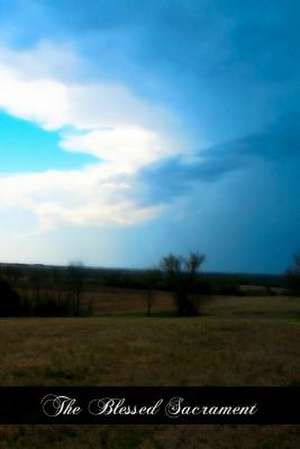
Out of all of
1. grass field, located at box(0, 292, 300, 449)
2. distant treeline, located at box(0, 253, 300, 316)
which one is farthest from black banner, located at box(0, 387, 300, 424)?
distant treeline, located at box(0, 253, 300, 316)

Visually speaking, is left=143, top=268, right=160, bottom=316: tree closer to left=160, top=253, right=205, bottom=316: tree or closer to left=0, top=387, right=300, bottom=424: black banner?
left=160, top=253, right=205, bottom=316: tree

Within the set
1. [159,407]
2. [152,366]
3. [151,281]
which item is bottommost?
[152,366]

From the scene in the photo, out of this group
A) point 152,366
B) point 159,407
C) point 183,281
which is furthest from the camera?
point 183,281

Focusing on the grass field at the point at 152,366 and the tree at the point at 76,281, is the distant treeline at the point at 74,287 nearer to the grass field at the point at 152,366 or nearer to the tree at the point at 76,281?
the tree at the point at 76,281

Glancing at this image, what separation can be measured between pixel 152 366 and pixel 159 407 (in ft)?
23.4

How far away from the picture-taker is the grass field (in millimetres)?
8844

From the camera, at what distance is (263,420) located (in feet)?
28.8

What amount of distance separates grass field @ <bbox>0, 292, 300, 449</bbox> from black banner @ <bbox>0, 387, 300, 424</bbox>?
0.33 m

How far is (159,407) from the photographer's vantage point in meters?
8.54

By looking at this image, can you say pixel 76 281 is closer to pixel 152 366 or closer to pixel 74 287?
pixel 74 287

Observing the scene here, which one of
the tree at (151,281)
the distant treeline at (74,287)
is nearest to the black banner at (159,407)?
the distant treeline at (74,287)

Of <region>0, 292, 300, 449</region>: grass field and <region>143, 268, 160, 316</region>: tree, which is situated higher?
<region>143, 268, 160, 316</region>: tree

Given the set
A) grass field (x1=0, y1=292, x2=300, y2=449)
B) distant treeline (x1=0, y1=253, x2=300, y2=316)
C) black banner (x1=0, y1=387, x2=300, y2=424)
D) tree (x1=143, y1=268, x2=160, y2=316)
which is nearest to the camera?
black banner (x1=0, y1=387, x2=300, y2=424)

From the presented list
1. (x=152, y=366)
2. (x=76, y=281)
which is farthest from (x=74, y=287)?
(x=152, y=366)
